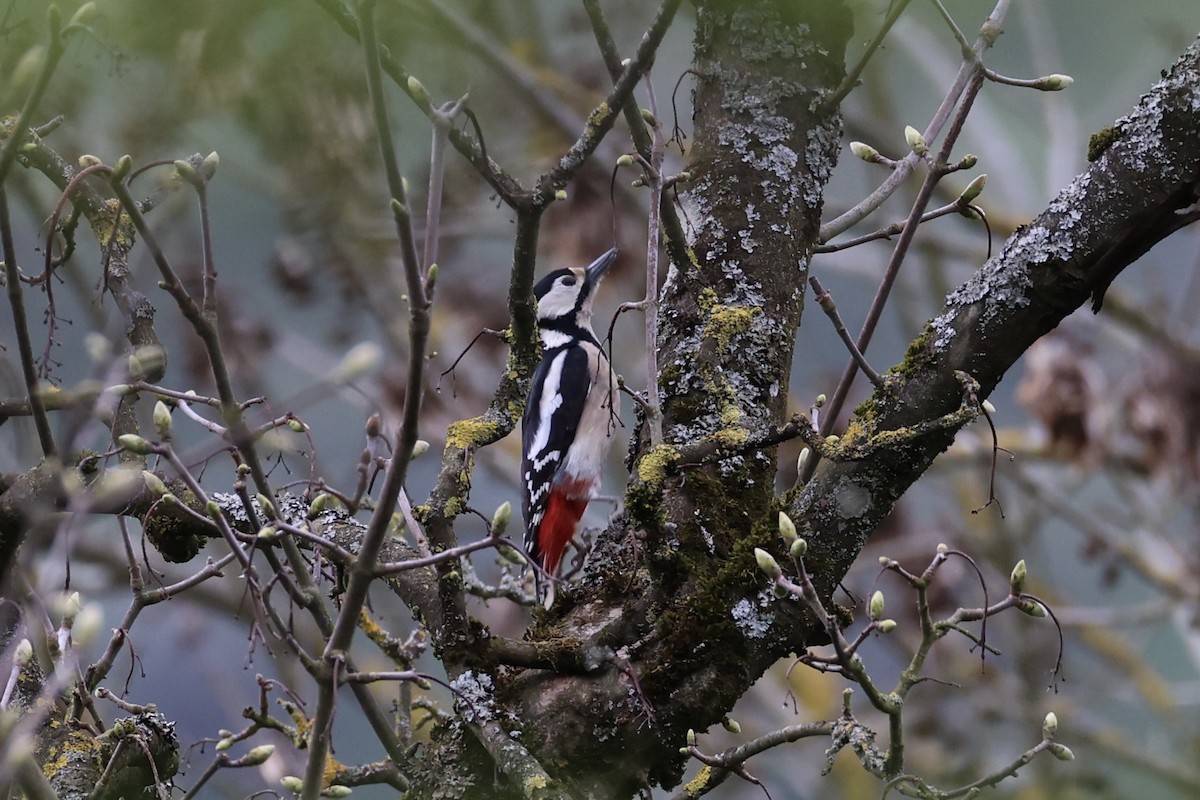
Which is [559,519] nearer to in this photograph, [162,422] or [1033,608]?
[1033,608]

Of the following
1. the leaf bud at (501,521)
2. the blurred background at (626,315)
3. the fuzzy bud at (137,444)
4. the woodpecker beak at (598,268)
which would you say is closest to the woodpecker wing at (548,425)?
the woodpecker beak at (598,268)

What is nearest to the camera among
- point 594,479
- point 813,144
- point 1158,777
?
point 813,144

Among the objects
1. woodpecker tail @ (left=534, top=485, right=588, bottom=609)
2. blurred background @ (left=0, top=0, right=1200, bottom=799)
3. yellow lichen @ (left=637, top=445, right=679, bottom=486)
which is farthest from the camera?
blurred background @ (left=0, top=0, right=1200, bottom=799)

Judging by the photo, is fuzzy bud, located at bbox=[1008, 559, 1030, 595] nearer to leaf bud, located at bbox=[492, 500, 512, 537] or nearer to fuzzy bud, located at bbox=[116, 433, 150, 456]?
leaf bud, located at bbox=[492, 500, 512, 537]

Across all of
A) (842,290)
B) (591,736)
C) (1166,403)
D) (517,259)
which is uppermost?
(842,290)

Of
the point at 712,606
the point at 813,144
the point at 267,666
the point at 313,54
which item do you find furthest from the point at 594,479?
the point at 267,666

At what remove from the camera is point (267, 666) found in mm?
8703

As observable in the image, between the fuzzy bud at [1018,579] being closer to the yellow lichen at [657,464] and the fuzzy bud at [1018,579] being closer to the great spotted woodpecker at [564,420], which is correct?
the yellow lichen at [657,464]

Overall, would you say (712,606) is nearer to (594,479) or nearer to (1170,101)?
(1170,101)

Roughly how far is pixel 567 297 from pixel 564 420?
27.9 inches

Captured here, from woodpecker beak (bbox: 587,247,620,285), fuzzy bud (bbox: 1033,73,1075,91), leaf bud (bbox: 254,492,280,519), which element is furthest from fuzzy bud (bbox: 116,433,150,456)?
woodpecker beak (bbox: 587,247,620,285)

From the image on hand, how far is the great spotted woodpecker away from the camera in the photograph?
4.86m

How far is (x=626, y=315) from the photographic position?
801 cm

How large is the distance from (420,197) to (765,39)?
5705 millimetres
